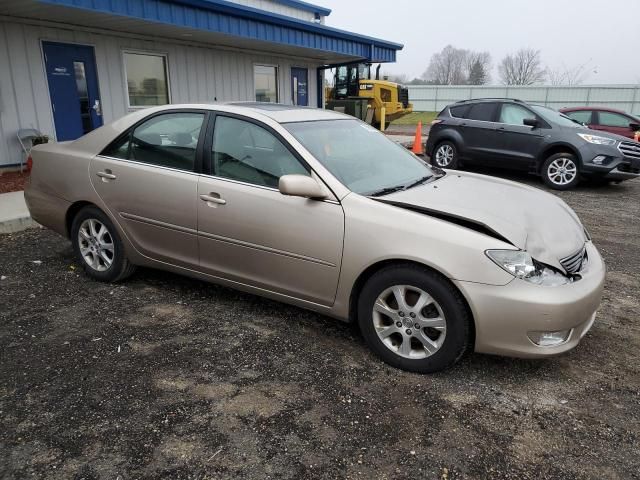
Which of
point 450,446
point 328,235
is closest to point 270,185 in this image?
point 328,235

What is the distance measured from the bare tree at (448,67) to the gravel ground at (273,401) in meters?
79.1

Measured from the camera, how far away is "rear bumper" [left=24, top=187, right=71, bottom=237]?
4.50 m

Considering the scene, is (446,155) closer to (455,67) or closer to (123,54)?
(123,54)

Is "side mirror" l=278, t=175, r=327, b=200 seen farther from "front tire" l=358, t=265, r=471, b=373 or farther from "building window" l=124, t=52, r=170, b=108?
"building window" l=124, t=52, r=170, b=108

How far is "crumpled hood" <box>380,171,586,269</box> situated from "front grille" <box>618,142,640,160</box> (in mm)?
6541

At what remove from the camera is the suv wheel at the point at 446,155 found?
10.8 meters

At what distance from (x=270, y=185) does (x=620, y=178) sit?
8.39 metres

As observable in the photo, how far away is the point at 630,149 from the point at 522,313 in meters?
8.20

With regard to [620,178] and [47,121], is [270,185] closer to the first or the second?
[47,121]

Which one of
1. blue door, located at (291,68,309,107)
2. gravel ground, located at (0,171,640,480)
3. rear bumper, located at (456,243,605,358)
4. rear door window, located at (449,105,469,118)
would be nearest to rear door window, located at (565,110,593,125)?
rear door window, located at (449,105,469,118)

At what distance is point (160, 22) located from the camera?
8.92m

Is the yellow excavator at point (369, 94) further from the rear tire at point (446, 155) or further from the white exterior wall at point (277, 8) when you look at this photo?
the rear tire at point (446, 155)

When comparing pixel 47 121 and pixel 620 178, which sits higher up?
pixel 47 121

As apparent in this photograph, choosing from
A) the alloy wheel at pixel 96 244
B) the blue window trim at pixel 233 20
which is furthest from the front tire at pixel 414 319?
the blue window trim at pixel 233 20
